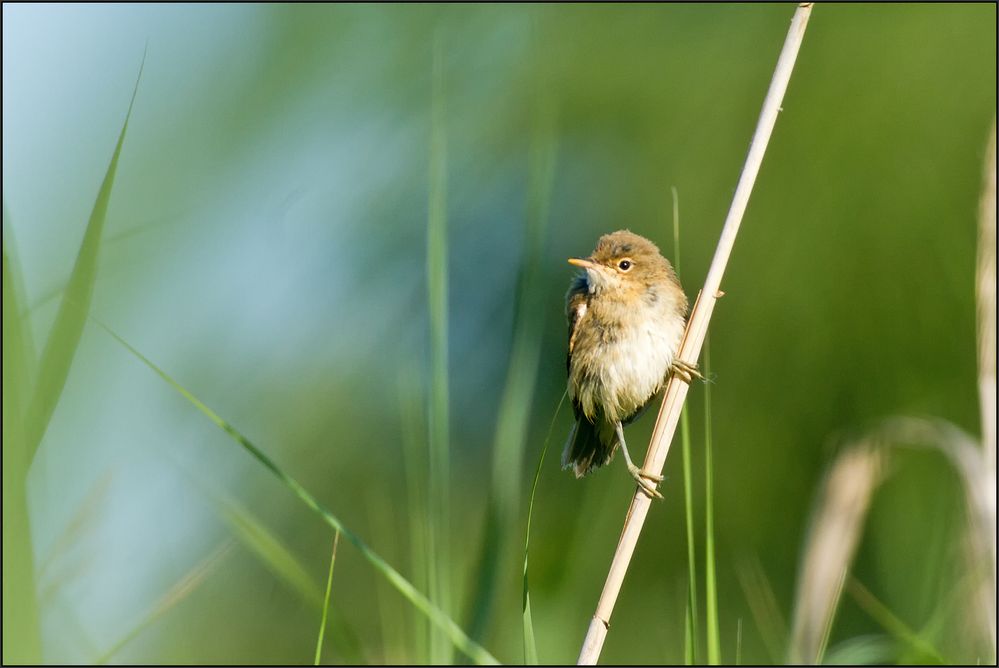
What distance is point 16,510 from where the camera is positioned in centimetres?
185

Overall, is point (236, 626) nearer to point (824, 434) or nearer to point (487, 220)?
point (487, 220)

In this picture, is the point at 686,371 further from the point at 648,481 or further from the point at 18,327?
the point at 18,327

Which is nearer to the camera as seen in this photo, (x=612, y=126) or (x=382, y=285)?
(x=382, y=285)

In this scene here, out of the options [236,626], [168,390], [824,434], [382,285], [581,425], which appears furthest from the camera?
[236,626]

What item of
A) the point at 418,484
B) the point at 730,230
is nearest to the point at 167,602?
the point at 418,484

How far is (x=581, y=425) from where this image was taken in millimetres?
4105

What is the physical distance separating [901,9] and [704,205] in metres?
2.40

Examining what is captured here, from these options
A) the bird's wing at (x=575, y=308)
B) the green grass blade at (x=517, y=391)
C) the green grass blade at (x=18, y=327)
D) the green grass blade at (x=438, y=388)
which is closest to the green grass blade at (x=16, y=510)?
the green grass blade at (x=18, y=327)

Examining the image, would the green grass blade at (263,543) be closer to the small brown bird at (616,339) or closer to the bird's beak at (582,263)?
the small brown bird at (616,339)

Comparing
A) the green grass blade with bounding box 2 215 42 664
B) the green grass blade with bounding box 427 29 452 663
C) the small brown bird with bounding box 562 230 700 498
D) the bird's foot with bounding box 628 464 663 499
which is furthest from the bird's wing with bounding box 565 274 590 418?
the green grass blade with bounding box 2 215 42 664

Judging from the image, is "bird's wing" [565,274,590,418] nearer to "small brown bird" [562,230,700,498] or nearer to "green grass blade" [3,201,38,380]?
"small brown bird" [562,230,700,498]

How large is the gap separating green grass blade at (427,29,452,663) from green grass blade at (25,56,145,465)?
678 mm

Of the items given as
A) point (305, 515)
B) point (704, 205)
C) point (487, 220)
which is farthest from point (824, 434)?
point (305, 515)

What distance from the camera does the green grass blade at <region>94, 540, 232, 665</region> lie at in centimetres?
209
